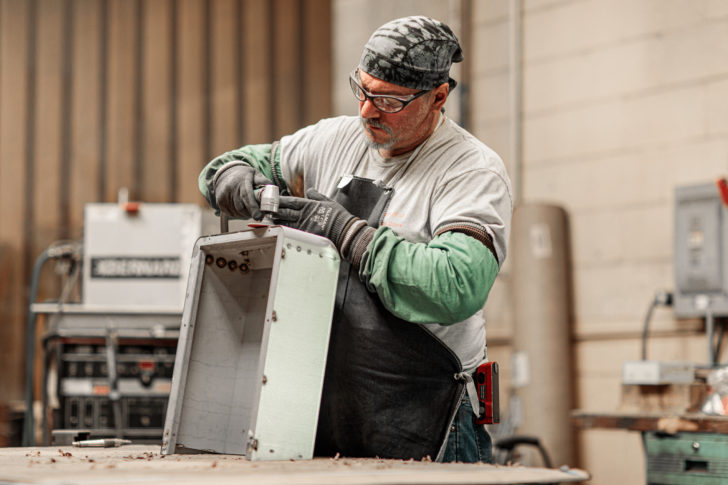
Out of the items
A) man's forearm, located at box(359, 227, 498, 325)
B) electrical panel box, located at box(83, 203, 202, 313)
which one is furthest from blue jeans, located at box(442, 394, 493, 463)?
electrical panel box, located at box(83, 203, 202, 313)

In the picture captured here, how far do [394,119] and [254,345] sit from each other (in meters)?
0.46

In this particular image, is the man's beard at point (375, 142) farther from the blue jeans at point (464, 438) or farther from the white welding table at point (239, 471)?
the white welding table at point (239, 471)

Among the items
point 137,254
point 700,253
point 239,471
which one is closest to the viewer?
point 239,471

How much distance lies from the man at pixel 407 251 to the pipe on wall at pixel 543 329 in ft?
8.31

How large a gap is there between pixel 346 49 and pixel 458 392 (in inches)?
142

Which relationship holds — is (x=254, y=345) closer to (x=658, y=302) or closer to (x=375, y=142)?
(x=375, y=142)

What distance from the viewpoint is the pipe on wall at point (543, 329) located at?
4.07 metres

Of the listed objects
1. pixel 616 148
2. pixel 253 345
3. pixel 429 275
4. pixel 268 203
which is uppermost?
pixel 616 148

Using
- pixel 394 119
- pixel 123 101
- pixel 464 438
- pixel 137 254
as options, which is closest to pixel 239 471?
pixel 464 438

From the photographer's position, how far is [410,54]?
152 centimetres

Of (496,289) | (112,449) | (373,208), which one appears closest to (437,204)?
(373,208)

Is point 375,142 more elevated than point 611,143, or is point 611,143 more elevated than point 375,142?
point 611,143

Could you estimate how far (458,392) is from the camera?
4.91 ft

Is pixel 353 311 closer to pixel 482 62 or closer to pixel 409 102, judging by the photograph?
pixel 409 102
